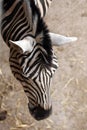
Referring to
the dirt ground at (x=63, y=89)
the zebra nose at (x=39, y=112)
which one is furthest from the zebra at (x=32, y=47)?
the dirt ground at (x=63, y=89)

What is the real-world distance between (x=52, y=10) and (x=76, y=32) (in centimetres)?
48

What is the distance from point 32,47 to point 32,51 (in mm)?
28

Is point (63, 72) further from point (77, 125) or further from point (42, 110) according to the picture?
point (42, 110)

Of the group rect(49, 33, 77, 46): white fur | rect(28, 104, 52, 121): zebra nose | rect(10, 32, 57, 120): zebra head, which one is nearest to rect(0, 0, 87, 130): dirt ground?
rect(28, 104, 52, 121): zebra nose

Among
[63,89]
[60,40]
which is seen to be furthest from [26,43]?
[63,89]

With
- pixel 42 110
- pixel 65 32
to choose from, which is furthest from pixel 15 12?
pixel 65 32

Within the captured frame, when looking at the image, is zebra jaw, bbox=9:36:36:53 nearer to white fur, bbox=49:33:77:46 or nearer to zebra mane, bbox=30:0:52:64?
zebra mane, bbox=30:0:52:64

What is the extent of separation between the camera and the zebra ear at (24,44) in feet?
7.24

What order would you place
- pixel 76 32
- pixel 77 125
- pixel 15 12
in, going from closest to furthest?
pixel 15 12 → pixel 77 125 → pixel 76 32

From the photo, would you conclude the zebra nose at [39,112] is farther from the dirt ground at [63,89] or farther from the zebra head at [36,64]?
the dirt ground at [63,89]

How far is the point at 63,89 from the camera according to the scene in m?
3.43

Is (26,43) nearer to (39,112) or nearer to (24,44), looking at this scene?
(24,44)

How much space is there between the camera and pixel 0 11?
2689 millimetres

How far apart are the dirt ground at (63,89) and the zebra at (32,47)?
1.67ft
